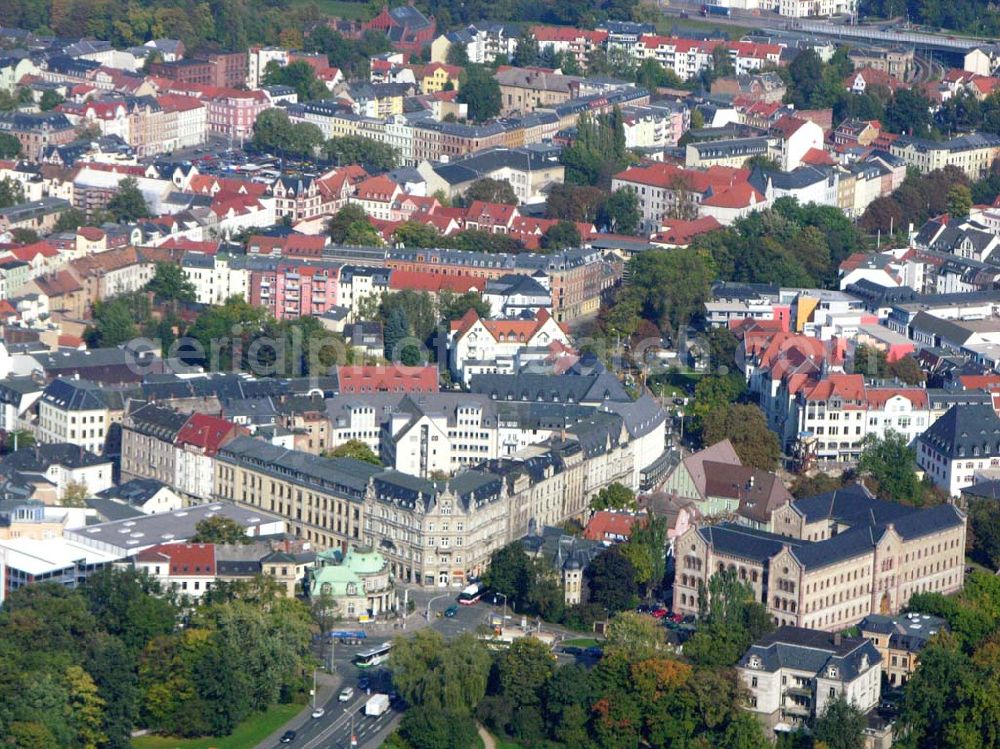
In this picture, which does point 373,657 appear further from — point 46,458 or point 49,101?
point 49,101

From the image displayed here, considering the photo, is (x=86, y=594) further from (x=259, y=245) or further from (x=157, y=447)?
(x=259, y=245)

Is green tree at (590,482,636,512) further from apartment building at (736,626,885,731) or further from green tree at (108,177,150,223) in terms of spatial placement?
green tree at (108,177,150,223)

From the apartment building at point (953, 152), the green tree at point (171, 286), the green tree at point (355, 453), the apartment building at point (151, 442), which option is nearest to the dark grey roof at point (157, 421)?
the apartment building at point (151, 442)

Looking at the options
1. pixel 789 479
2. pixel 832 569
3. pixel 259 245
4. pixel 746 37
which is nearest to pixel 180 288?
pixel 259 245

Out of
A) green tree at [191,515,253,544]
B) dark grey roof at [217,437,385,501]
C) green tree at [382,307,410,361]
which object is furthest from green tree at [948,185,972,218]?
green tree at [191,515,253,544]

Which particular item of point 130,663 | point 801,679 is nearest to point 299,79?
point 130,663

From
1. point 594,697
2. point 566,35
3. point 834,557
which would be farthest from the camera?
point 566,35

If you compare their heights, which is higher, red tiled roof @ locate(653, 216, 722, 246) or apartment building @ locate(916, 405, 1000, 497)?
red tiled roof @ locate(653, 216, 722, 246)
